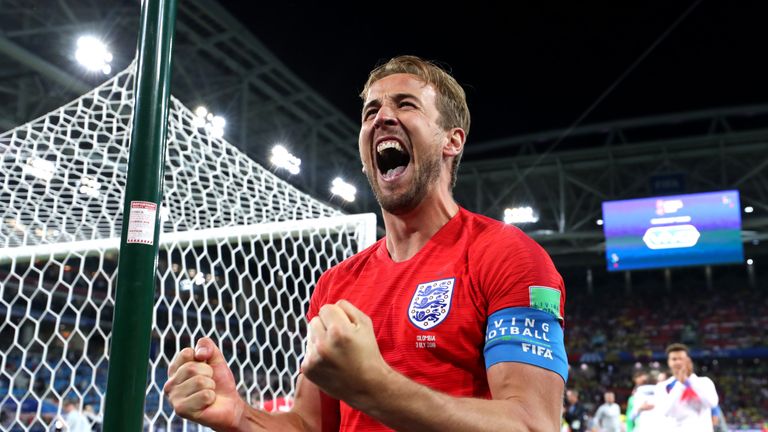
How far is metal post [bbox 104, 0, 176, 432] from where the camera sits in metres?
1.99

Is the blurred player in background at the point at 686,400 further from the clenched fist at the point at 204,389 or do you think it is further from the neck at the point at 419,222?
the clenched fist at the point at 204,389

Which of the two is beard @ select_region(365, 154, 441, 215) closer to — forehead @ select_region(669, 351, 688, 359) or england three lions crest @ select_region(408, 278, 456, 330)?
england three lions crest @ select_region(408, 278, 456, 330)

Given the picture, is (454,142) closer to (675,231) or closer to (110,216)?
(110,216)

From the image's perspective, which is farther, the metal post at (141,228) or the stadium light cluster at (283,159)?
the stadium light cluster at (283,159)

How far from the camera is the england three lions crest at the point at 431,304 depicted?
1.67 meters

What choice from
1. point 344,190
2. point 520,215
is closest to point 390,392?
point 344,190

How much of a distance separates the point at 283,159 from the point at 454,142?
52.0 feet

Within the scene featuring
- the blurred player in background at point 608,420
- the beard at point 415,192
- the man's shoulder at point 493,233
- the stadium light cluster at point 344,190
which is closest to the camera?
the man's shoulder at point 493,233

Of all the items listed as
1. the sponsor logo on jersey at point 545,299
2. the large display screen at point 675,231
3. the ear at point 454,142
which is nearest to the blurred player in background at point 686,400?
the ear at point 454,142

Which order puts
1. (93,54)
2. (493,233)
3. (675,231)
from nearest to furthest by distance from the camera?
(493,233)
(93,54)
(675,231)

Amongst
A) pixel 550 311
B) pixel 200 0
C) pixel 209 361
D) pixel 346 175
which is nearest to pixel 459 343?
pixel 550 311

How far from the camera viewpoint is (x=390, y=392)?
1.13m

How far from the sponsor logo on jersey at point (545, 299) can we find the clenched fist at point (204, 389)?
31.4 inches

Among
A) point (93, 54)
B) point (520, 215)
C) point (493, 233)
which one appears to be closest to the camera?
point (493, 233)
